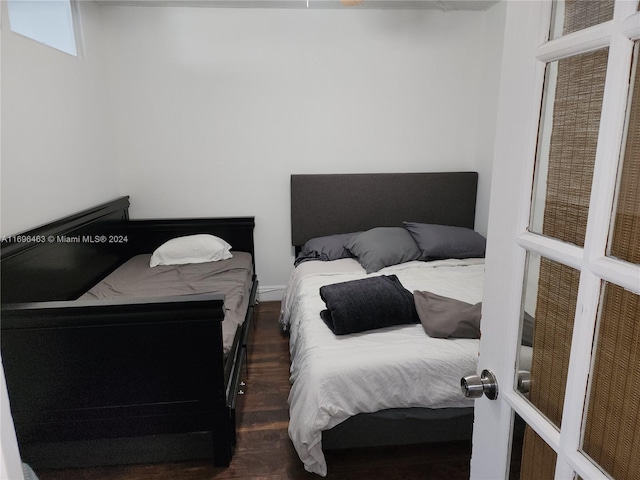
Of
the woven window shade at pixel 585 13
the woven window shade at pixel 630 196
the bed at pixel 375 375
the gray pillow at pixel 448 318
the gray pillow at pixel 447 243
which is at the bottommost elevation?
the bed at pixel 375 375

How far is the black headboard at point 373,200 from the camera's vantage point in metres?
3.46

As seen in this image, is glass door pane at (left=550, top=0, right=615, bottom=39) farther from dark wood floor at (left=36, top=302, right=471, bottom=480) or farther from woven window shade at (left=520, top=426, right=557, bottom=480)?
dark wood floor at (left=36, top=302, right=471, bottom=480)

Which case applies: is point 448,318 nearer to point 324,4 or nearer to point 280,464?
point 280,464

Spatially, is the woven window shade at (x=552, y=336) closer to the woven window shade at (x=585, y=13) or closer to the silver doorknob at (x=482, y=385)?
the silver doorknob at (x=482, y=385)

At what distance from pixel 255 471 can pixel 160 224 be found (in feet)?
7.11

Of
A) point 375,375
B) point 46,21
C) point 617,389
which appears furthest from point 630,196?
point 46,21

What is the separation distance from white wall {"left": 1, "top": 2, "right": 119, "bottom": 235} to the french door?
210 cm

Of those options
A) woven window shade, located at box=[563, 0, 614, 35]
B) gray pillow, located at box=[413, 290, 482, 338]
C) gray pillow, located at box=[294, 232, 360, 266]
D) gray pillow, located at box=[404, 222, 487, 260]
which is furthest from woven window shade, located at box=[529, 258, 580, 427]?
gray pillow, located at box=[294, 232, 360, 266]

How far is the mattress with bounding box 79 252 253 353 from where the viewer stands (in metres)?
2.50

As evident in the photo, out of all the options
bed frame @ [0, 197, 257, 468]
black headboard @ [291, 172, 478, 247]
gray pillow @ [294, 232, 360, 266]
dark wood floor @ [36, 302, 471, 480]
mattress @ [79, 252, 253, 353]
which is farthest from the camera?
black headboard @ [291, 172, 478, 247]

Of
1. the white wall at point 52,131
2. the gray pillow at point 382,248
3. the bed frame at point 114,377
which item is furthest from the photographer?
the gray pillow at point 382,248

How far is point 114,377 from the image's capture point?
1688mm

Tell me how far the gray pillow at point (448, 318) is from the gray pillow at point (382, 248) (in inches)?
33.7

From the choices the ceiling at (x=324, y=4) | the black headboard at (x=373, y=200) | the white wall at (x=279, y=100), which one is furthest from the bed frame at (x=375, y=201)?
the ceiling at (x=324, y=4)
